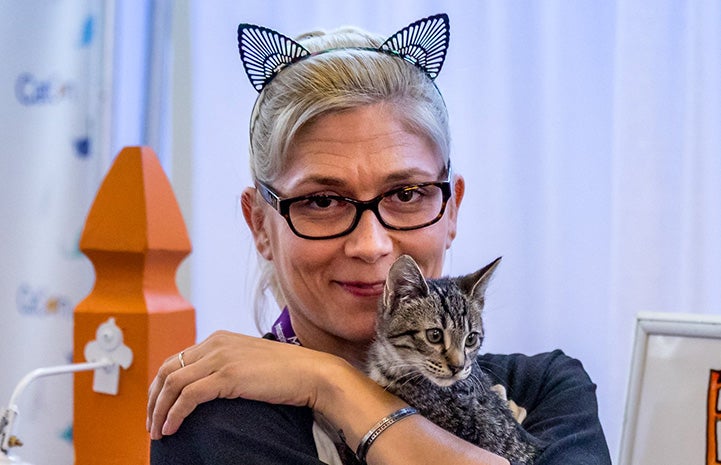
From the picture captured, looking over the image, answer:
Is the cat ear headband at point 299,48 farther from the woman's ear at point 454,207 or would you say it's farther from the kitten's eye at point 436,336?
the kitten's eye at point 436,336

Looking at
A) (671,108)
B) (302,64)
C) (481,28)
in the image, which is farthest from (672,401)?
(481,28)

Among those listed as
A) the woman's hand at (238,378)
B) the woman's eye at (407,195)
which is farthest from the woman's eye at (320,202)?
the woman's hand at (238,378)

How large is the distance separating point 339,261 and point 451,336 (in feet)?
0.74

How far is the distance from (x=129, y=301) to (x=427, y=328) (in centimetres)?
72

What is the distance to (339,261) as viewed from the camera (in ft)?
3.98

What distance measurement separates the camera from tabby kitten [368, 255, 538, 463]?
118 centimetres

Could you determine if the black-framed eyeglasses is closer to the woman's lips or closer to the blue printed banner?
the woman's lips

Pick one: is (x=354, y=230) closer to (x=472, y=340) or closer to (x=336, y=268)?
(x=336, y=268)

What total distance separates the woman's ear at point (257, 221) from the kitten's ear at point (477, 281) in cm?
37

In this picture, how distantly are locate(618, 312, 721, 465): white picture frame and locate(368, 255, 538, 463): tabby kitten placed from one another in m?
0.33

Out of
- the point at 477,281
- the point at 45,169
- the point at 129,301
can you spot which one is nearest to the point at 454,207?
the point at 477,281

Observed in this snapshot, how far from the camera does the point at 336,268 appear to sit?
1.22m

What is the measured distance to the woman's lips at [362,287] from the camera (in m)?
1.23

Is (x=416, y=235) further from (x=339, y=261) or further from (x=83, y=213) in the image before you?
(x=83, y=213)
